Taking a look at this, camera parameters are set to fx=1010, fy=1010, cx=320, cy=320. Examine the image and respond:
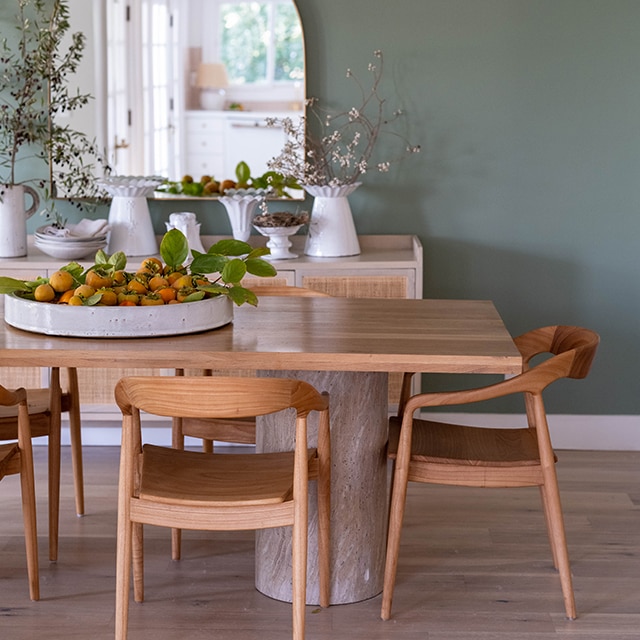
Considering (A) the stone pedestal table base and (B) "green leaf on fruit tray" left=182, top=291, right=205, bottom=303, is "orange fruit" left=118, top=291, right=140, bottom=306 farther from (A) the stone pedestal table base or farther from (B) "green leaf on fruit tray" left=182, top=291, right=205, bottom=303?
(A) the stone pedestal table base

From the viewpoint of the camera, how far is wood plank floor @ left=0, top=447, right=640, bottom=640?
2.66 metres

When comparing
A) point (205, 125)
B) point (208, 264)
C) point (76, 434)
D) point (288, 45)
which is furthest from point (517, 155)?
point (76, 434)

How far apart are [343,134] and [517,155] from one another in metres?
0.71

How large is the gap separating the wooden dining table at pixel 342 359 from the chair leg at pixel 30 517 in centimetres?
35

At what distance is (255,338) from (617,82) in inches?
87.6

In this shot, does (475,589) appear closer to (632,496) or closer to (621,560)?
(621,560)

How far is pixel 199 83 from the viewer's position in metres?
Result: 4.11

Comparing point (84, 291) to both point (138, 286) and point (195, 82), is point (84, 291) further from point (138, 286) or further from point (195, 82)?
point (195, 82)

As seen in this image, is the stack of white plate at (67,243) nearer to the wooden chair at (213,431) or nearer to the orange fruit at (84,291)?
the wooden chair at (213,431)

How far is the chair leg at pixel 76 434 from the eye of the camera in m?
3.21

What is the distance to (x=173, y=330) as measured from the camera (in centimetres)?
257

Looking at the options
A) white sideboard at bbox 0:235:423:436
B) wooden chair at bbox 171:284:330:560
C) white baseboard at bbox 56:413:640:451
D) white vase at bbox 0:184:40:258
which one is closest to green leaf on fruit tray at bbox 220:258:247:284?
wooden chair at bbox 171:284:330:560

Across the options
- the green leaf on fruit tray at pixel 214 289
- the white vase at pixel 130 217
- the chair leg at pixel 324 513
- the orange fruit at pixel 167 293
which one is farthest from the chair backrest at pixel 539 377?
the white vase at pixel 130 217

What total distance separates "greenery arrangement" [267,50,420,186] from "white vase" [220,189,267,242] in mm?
160
